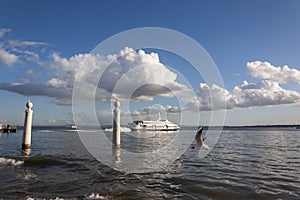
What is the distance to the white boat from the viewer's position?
432 feet

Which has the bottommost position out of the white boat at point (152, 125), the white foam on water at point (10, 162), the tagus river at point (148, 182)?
the tagus river at point (148, 182)

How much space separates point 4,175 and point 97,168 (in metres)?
4.82

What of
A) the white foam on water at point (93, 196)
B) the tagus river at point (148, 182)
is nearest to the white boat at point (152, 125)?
the tagus river at point (148, 182)

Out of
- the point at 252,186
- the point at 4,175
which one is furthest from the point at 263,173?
the point at 4,175

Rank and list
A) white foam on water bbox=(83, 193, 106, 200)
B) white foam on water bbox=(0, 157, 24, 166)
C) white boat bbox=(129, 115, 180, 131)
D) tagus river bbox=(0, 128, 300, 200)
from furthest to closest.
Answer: white boat bbox=(129, 115, 180, 131) → white foam on water bbox=(0, 157, 24, 166) → tagus river bbox=(0, 128, 300, 200) → white foam on water bbox=(83, 193, 106, 200)

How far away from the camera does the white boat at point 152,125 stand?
5185 inches

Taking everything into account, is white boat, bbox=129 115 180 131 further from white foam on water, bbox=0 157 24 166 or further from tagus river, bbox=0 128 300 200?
tagus river, bbox=0 128 300 200

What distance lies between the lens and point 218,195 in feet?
32.0

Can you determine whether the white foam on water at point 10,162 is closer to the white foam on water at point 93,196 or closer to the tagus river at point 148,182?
the tagus river at point 148,182

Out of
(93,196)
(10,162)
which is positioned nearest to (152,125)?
(10,162)

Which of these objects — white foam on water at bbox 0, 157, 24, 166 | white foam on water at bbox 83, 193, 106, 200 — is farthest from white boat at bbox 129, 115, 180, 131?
white foam on water at bbox 83, 193, 106, 200

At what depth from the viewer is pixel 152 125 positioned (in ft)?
441

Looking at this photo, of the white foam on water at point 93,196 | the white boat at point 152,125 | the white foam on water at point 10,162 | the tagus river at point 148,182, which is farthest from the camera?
the white boat at point 152,125

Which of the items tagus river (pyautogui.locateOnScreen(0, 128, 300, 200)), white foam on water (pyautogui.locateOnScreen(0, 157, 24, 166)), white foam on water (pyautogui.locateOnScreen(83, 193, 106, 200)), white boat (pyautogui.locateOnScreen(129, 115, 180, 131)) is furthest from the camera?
white boat (pyautogui.locateOnScreen(129, 115, 180, 131))
